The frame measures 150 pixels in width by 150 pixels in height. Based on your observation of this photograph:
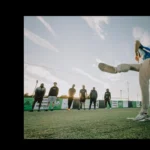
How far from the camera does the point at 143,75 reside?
3.61m

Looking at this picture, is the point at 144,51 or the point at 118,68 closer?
the point at 118,68

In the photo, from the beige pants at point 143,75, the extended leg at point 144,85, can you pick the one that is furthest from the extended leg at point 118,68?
the extended leg at point 144,85

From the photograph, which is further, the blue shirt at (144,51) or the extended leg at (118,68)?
the blue shirt at (144,51)

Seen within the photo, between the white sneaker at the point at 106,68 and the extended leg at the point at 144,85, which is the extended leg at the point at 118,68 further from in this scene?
the extended leg at the point at 144,85

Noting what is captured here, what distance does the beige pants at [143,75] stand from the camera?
3521mm

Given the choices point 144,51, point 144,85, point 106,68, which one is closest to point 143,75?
point 144,85

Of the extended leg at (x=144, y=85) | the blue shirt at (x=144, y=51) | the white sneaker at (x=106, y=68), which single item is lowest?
the extended leg at (x=144, y=85)

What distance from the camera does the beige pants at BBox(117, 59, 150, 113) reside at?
3.52 meters

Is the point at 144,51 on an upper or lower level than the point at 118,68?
upper

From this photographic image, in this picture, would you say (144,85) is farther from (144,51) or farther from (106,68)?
A: (106,68)

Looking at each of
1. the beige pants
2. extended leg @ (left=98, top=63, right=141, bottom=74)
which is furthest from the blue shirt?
extended leg @ (left=98, top=63, right=141, bottom=74)

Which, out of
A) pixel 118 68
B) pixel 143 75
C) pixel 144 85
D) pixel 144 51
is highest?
pixel 144 51
